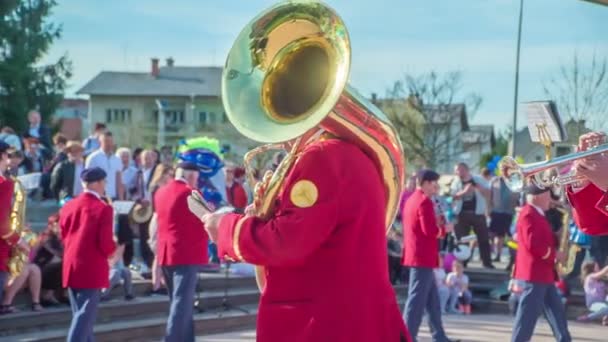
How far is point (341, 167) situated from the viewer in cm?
350

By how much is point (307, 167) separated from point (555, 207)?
9482 mm

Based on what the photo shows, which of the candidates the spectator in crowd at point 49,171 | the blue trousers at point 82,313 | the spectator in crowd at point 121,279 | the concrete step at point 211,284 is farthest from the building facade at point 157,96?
the blue trousers at point 82,313

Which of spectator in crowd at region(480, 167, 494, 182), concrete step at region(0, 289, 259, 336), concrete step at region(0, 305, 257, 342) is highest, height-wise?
spectator in crowd at region(480, 167, 494, 182)

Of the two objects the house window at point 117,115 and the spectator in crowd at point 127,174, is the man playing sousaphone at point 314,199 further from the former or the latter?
the house window at point 117,115

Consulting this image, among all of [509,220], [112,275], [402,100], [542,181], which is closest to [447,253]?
[509,220]

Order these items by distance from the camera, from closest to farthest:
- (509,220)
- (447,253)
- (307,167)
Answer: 1. (307,167)
2. (447,253)
3. (509,220)

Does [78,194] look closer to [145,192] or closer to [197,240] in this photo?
[145,192]

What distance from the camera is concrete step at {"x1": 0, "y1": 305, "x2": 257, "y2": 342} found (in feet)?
29.9

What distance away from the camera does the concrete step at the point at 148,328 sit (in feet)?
29.9

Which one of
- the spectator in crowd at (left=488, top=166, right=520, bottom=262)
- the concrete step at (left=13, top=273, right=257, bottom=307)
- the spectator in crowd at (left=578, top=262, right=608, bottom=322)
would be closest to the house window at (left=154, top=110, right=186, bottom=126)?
the spectator in crowd at (left=488, top=166, right=520, bottom=262)

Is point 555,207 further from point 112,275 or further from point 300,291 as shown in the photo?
point 300,291

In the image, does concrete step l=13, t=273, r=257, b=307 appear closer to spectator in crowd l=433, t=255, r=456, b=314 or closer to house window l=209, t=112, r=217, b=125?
spectator in crowd l=433, t=255, r=456, b=314

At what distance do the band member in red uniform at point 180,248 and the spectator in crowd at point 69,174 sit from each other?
3614 mm

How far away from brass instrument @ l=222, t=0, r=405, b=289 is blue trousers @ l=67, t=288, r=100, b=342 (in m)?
4.04
